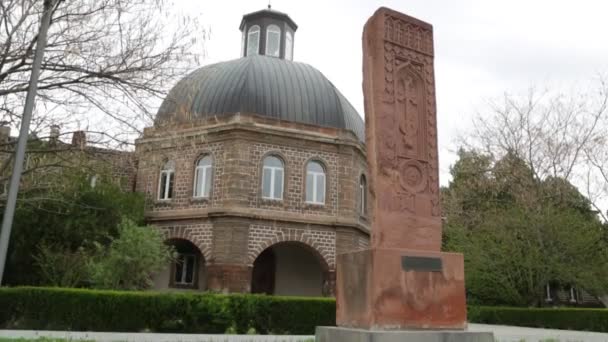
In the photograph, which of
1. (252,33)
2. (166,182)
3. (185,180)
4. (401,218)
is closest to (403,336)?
(401,218)

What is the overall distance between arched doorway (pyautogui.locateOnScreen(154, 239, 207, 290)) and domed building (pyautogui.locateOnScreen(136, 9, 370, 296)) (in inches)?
1.5

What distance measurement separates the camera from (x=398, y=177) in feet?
20.8

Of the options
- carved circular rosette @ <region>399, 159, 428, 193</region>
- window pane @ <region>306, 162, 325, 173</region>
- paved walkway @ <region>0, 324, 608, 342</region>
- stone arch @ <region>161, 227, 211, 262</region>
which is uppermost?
window pane @ <region>306, 162, 325, 173</region>

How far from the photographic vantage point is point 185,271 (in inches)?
831

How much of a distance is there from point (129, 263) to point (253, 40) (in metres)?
14.6

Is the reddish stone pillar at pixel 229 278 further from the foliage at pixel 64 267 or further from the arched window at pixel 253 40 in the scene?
the arched window at pixel 253 40

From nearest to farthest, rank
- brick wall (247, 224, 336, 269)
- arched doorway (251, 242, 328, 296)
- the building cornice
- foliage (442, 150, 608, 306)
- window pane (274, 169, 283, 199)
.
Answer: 1. foliage (442, 150, 608, 306)
2. the building cornice
3. brick wall (247, 224, 336, 269)
4. window pane (274, 169, 283, 199)
5. arched doorway (251, 242, 328, 296)

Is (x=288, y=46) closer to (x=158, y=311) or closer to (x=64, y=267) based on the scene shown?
(x=64, y=267)

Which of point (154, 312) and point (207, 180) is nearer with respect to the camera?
point (154, 312)

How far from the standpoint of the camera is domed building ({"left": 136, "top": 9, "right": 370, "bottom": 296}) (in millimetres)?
18844

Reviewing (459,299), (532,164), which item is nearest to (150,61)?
(459,299)

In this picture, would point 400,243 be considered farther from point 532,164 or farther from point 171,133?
point 532,164

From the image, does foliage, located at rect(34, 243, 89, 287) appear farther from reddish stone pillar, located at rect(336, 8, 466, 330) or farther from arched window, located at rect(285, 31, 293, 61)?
arched window, located at rect(285, 31, 293, 61)

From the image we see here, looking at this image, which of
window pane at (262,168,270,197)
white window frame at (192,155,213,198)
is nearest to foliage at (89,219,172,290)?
white window frame at (192,155,213,198)
